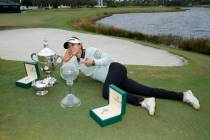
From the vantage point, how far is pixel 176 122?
2.61 metres

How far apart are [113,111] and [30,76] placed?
1.70 m

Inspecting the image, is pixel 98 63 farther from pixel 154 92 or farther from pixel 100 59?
pixel 154 92

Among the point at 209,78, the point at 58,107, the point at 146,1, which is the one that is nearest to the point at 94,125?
the point at 58,107

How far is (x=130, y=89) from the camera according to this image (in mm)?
3164

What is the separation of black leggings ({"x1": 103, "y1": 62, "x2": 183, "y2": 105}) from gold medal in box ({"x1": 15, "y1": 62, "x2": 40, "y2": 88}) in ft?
3.85

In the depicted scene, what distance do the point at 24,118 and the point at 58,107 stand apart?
0.43m

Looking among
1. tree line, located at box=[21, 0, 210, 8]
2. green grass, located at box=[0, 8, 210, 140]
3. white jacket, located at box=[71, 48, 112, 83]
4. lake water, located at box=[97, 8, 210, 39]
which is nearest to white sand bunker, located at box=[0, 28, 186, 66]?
green grass, located at box=[0, 8, 210, 140]

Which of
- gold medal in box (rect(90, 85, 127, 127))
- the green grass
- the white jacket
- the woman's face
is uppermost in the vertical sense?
the woman's face

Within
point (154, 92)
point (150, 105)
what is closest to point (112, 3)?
point (154, 92)

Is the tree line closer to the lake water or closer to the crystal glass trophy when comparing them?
the lake water

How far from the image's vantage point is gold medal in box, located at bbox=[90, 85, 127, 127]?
2.50 metres

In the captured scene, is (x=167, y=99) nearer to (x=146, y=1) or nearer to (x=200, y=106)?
(x=200, y=106)

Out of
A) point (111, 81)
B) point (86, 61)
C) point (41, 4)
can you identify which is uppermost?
point (41, 4)

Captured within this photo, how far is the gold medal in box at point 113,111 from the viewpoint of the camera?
98.4 inches
